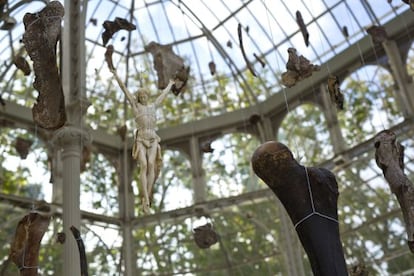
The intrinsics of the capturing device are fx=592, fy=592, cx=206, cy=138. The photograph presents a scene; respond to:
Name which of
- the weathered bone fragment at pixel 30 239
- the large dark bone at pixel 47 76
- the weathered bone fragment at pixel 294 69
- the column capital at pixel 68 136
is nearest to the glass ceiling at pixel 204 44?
the column capital at pixel 68 136

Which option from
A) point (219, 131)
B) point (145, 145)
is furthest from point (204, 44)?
point (145, 145)

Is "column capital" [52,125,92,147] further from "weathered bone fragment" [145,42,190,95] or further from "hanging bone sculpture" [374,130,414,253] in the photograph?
"hanging bone sculpture" [374,130,414,253]

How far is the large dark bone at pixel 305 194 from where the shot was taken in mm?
5695

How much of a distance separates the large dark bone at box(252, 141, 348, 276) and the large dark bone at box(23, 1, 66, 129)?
3497 millimetres

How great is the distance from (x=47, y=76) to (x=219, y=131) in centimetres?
1244

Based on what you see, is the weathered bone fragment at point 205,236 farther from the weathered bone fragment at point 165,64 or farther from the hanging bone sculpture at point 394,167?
the hanging bone sculpture at point 394,167

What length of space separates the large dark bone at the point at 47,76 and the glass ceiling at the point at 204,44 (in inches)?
396

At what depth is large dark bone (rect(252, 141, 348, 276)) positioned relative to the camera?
18.7ft

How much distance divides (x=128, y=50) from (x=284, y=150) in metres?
15.7

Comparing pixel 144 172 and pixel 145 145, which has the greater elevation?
pixel 145 145

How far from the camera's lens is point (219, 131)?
66.5ft

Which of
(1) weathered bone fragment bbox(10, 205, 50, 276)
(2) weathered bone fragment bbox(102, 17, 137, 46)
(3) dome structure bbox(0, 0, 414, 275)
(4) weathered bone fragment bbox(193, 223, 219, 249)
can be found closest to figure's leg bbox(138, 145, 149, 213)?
(1) weathered bone fragment bbox(10, 205, 50, 276)

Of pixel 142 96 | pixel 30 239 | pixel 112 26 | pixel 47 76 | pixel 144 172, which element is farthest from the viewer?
pixel 112 26

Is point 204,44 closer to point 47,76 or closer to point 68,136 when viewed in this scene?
point 68,136
